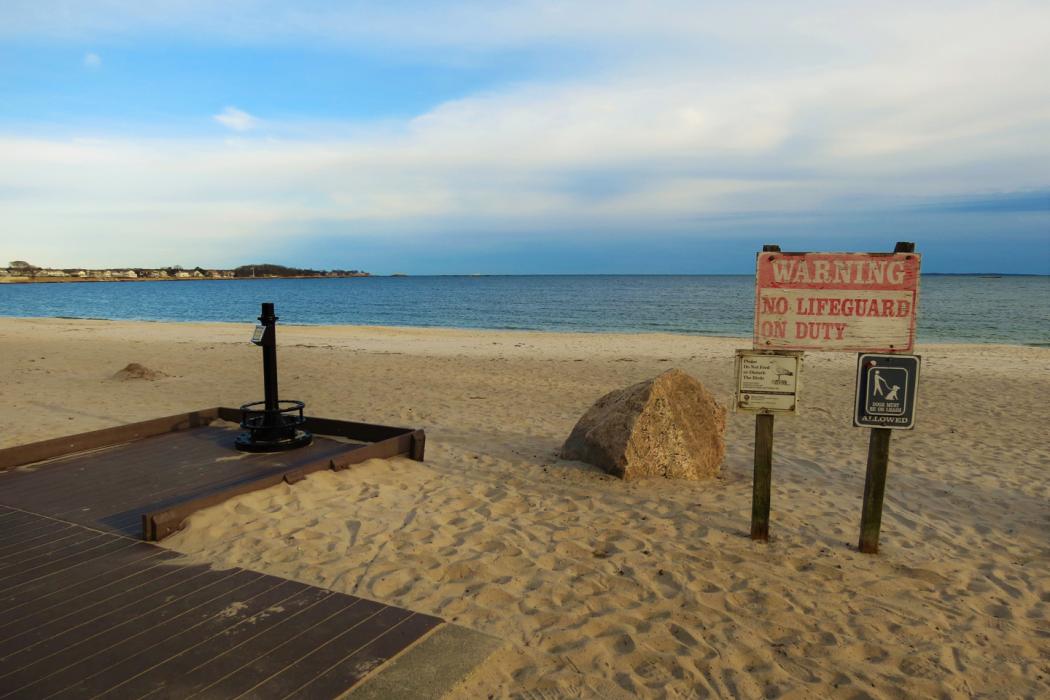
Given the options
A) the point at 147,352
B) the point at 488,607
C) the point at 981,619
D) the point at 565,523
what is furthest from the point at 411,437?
the point at 147,352

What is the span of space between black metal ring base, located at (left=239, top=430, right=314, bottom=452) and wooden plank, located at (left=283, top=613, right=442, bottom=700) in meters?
3.79

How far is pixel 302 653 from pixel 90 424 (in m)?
7.39

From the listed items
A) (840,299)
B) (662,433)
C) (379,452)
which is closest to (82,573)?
(379,452)

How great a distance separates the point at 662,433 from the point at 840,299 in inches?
96.6

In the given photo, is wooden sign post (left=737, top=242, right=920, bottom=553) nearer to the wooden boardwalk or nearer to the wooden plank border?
the wooden boardwalk

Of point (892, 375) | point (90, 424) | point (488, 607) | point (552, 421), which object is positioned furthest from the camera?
point (552, 421)

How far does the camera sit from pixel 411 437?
695 centimetres

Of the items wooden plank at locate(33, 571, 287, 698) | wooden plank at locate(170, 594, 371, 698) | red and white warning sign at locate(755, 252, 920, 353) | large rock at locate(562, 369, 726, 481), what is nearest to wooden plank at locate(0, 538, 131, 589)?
wooden plank at locate(33, 571, 287, 698)

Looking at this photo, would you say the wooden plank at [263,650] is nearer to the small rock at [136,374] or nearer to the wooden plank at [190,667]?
the wooden plank at [190,667]

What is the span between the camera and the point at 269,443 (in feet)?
22.2

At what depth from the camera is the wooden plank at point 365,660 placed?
287 centimetres

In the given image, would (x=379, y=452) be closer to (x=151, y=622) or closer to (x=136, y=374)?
(x=151, y=622)

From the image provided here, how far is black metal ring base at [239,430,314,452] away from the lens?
6.73 metres

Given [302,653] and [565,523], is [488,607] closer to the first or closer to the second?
[302,653]
